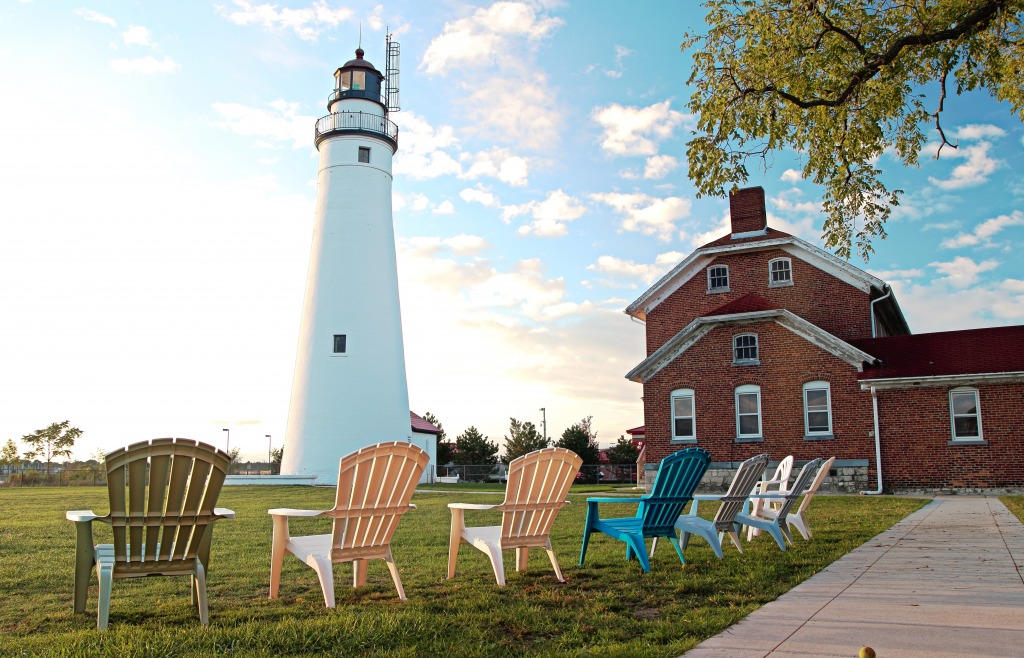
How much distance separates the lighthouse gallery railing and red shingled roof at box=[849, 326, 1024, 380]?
17.0 m

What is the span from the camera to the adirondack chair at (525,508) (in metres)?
5.88

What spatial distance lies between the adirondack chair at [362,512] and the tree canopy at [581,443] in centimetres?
3003

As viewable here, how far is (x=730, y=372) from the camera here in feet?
68.1

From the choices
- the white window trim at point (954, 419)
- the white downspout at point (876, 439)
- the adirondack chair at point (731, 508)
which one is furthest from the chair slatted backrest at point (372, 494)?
the white window trim at point (954, 419)

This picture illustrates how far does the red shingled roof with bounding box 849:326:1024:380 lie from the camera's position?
714 inches

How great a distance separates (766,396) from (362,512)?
16.9 meters

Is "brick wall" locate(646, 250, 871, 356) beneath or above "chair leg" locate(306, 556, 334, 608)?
above

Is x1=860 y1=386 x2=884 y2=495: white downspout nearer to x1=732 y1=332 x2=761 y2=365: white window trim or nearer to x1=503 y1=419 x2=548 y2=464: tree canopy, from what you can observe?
x1=732 y1=332 x2=761 y2=365: white window trim

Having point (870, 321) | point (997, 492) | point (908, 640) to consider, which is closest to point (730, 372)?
point (870, 321)

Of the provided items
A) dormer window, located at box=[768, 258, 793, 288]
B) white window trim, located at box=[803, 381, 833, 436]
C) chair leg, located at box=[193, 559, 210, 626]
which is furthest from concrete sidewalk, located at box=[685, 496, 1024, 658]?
dormer window, located at box=[768, 258, 793, 288]

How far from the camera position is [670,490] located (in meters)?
6.62

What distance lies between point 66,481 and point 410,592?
30.2m

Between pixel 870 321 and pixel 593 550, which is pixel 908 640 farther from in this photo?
pixel 870 321

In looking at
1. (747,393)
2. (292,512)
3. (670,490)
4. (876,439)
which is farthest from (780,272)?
(292,512)
